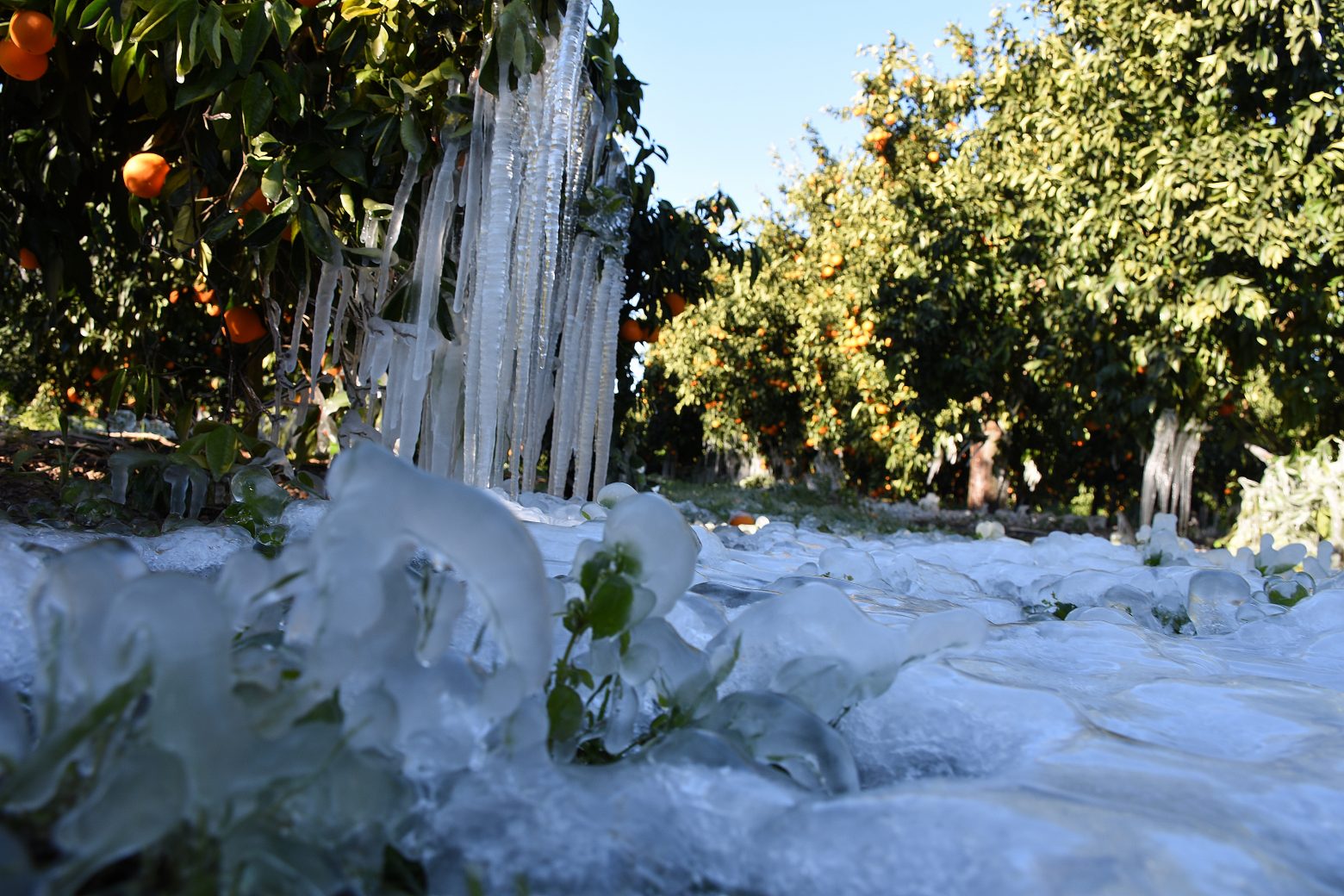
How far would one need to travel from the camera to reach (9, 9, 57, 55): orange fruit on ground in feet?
6.74

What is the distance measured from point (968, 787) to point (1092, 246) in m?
5.87

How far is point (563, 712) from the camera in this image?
0.51 m

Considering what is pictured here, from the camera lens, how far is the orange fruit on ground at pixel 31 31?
205cm

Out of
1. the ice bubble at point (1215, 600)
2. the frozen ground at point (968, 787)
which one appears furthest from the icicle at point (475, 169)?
the ice bubble at point (1215, 600)

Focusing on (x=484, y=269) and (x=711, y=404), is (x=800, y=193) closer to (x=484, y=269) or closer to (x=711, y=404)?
(x=711, y=404)

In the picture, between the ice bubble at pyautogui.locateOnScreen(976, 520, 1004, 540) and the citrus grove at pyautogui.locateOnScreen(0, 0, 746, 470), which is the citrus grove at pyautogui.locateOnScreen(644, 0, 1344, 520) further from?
Result: the citrus grove at pyautogui.locateOnScreen(0, 0, 746, 470)

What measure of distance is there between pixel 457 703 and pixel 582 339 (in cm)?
241

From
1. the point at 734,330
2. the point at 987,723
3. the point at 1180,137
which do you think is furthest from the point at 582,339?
the point at 734,330

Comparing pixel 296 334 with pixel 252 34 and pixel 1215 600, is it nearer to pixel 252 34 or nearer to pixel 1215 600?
pixel 252 34

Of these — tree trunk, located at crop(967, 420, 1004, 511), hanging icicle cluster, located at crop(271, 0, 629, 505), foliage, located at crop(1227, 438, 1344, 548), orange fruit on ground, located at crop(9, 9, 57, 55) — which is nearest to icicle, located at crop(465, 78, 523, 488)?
hanging icicle cluster, located at crop(271, 0, 629, 505)

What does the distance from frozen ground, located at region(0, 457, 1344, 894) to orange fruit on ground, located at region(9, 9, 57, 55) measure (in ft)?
4.77

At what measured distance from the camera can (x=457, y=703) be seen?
45 cm

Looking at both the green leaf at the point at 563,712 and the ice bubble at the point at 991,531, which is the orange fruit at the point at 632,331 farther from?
the green leaf at the point at 563,712

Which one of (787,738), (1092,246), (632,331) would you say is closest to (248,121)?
(632,331)
